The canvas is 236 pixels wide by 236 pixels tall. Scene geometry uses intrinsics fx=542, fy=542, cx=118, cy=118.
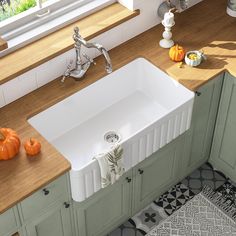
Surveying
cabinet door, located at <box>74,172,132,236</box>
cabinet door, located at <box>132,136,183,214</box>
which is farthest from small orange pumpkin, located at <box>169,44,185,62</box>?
cabinet door, located at <box>74,172,132,236</box>

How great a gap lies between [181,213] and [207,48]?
117 centimetres

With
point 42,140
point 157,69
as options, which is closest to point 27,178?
point 42,140

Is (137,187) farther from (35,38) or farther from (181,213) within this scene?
(35,38)

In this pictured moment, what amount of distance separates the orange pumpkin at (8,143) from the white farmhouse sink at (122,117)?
12.4 inches

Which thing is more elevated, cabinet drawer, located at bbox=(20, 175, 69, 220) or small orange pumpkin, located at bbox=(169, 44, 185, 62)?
small orange pumpkin, located at bbox=(169, 44, 185, 62)

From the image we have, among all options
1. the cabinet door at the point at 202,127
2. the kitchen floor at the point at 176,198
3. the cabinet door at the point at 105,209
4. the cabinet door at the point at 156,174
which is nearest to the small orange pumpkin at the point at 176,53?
the cabinet door at the point at 202,127

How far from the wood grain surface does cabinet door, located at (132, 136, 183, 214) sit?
869mm

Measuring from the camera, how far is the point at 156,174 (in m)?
3.66

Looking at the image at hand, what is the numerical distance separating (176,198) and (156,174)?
1.28 feet

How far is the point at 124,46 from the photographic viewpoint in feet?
12.0

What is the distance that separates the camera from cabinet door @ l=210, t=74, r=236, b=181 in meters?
3.62

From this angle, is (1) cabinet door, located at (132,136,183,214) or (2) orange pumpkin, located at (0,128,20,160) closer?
(2) orange pumpkin, located at (0,128,20,160)

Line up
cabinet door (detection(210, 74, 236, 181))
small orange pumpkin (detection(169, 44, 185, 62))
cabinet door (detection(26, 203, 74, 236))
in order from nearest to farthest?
cabinet door (detection(26, 203, 74, 236)) → small orange pumpkin (detection(169, 44, 185, 62)) → cabinet door (detection(210, 74, 236, 181))

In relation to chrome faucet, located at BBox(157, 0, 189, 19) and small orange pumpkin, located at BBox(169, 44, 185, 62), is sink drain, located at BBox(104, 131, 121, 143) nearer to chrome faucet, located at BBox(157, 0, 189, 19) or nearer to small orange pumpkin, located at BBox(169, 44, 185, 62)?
small orange pumpkin, located at BBox(169, 44, 185, 62)
